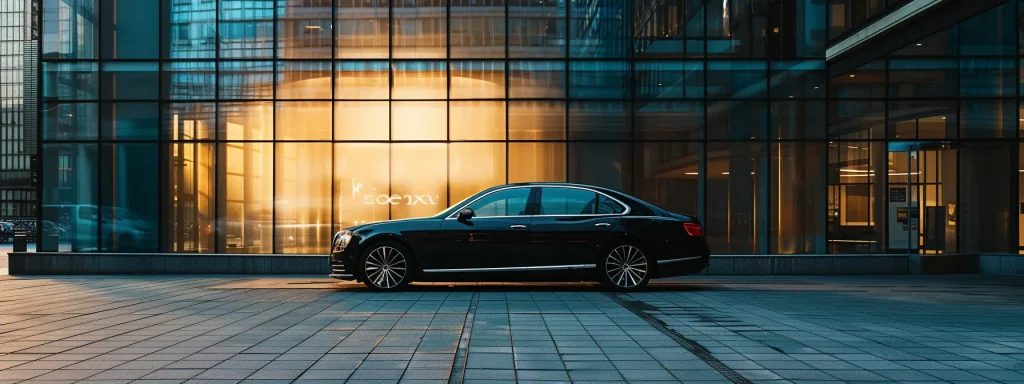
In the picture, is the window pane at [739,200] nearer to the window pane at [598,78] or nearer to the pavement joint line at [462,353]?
the window pane at [598,78]

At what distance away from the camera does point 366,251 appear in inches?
495

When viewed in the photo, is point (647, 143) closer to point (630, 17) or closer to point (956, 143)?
point (630, 17)

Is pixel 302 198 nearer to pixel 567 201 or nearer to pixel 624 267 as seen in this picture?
pixel 567 201

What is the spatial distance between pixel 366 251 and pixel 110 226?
8.78 metres

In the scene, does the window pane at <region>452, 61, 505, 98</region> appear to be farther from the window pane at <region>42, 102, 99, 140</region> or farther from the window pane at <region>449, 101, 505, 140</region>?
the window pane at <region>42, 102, 99, 140</region>

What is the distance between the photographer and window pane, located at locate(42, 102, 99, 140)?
18734 millimetres

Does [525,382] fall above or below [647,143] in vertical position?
below

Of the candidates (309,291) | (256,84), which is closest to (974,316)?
(309,291)

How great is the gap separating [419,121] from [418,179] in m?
1.22

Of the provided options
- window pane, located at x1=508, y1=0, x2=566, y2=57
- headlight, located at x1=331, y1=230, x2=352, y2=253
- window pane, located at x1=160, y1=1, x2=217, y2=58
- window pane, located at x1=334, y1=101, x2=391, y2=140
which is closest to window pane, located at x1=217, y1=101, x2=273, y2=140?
window pane, located at x1=160, y1=1, x2=217, y2=58

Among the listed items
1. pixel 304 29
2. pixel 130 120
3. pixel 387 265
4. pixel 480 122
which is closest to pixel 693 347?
pixel 387 265

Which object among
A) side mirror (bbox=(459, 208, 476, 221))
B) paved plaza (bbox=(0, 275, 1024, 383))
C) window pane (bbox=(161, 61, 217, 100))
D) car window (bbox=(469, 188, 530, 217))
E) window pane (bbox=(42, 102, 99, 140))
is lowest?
paved plaza (bbox=(0, 275, 1024, 383))

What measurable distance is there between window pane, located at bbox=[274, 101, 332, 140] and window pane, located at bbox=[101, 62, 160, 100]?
8.53 feet

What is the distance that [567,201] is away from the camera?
1282cm
